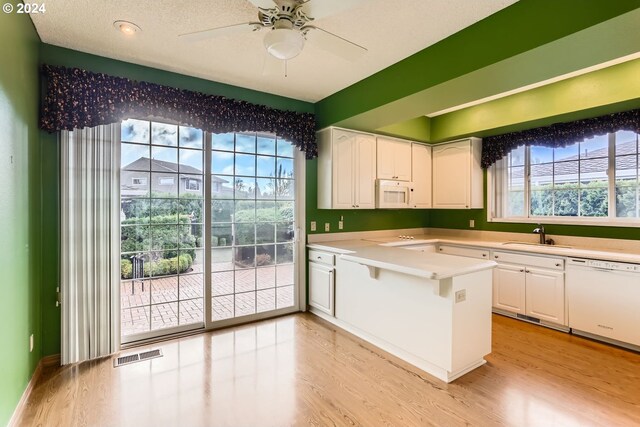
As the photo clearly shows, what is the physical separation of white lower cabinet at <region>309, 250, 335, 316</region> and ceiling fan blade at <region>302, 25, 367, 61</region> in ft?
7.23

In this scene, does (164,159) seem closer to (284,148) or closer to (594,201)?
(284,148)

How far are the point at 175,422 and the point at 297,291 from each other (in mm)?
2212

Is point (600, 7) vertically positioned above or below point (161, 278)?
above

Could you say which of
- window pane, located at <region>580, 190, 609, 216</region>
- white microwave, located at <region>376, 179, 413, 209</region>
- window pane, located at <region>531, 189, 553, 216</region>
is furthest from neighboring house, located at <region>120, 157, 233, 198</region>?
window pane, located at <region>580, 190, 609, 216</region>

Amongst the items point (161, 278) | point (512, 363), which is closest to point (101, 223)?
point (161, 278)

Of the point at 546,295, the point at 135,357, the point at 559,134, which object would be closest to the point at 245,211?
the point at 135,357

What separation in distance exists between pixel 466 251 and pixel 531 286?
2.81 ft

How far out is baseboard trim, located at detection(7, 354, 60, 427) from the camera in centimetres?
198

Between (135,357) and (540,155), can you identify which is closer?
(135,357)

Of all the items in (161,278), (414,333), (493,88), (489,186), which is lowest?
(414,333)

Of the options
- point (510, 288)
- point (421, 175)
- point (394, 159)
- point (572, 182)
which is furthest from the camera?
point (421, 175)

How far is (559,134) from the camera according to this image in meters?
3.90

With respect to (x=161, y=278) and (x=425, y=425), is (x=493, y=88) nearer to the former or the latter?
(x=425, y=425)

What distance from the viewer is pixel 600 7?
5.79ft
